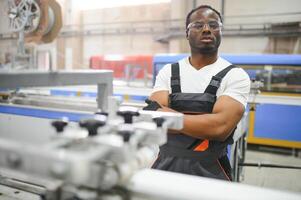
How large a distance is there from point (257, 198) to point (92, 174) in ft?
0.95

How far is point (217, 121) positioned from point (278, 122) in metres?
3.45

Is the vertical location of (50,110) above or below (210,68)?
below

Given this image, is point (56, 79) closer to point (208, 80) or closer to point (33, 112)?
point (208, 80)

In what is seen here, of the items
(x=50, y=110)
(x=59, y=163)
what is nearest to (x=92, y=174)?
(x=59, y=163)

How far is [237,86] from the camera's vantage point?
4.23ft

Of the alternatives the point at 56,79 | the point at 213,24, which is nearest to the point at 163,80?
the point at 213,24

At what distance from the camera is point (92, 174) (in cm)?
44

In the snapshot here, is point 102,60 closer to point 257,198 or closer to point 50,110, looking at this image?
point 50,110

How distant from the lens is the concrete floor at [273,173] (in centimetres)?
316

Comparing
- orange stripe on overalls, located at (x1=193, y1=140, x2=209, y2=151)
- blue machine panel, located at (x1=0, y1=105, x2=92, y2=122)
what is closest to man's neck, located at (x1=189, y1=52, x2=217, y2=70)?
orange stripe on overalls, located at (x1=193, y1=140, x2=209, y2=151)

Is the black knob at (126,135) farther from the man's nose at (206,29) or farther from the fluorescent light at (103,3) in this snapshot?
the fluorescent light at (103,3)

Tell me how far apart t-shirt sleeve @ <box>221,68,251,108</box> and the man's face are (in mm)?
177

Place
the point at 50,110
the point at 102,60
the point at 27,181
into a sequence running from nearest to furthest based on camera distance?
the point at 27,181 → the point at 50,110 → the point at 102,60

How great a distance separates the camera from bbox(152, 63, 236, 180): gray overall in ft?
4.27
